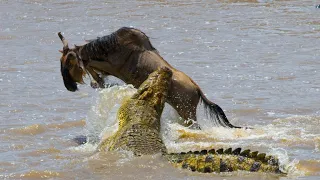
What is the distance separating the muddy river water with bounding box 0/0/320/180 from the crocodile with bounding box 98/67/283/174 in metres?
0.07

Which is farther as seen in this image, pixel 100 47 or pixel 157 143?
pixel 100 47

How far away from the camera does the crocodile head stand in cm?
675

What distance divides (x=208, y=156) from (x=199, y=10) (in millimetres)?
14217

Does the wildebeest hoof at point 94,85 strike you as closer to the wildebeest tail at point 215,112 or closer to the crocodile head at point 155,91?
the wildebeest tail at point 215,112

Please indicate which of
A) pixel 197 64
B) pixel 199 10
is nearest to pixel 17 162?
pixel 197 64

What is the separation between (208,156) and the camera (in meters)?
5.84

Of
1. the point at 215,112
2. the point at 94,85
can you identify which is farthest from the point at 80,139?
the point at 215,112

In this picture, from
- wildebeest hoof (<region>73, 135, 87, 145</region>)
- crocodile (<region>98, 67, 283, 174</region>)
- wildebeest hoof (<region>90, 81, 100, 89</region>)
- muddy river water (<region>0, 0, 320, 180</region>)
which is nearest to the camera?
crocodile (<region>98, 67, 283, 174</region>)

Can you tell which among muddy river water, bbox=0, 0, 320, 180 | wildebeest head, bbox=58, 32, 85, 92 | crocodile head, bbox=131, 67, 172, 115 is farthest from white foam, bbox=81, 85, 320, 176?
crocodile head, bbox=131, 67, 172, 115

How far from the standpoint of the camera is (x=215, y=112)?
8.44 metres

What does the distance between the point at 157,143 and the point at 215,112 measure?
6.82 feet

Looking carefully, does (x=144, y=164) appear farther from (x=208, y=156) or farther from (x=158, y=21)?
(x=158, y=21)

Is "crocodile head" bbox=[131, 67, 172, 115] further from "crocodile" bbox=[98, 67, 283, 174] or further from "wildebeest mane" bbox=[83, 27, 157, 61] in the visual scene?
"wildebeest mane" bbox=[83, 27, 157, 61]

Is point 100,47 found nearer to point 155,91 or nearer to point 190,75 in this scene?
point 155,91
